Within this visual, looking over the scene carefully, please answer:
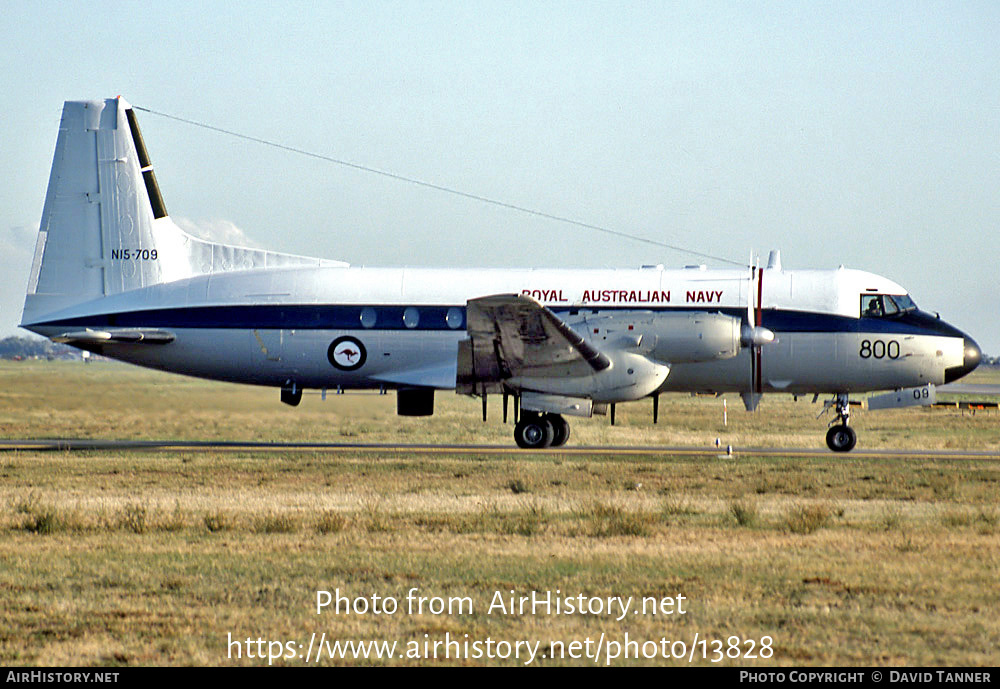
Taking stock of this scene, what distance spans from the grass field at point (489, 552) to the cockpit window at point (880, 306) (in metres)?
3.74

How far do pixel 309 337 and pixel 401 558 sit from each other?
14.9 meters

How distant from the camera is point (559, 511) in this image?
19406 millimetres

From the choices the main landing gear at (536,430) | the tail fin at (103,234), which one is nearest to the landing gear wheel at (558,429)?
the main landing gear at (536,430)

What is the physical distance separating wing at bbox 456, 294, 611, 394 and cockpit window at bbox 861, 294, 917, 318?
7.09 m

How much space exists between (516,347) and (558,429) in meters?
3.43

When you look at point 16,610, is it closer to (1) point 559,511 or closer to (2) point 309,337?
(1) point 559,511

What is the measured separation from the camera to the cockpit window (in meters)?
29.4

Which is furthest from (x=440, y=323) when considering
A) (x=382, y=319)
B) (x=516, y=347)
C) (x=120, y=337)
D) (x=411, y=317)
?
(x=120, y=337)

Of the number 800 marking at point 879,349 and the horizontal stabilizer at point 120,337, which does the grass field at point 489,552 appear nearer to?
the number 800 marking at point 879,349

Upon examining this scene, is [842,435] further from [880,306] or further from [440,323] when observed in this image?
[440,323]

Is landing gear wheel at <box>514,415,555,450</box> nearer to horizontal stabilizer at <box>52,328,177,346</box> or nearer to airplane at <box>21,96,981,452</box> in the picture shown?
airplane at <box>21,96,981,452</box>

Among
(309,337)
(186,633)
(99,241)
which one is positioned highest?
(99,241)

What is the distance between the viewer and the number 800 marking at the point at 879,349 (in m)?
29.1
